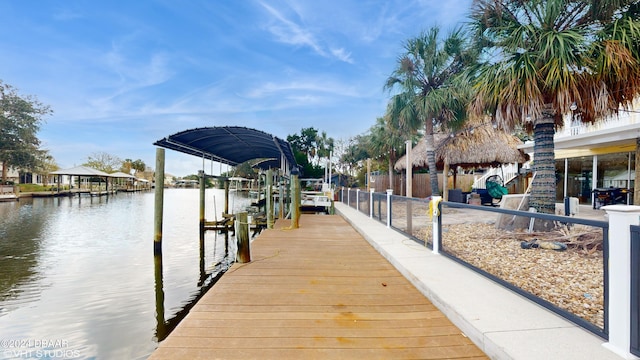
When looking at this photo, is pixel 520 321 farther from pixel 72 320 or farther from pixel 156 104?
pixel 156 104

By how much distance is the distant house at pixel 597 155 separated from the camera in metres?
10.3

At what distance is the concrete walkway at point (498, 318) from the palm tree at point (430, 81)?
821 centimetres

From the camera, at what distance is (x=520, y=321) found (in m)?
2.54

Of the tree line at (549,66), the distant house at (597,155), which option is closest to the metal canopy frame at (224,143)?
the tree line at (549,66)

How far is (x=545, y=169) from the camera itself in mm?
6652

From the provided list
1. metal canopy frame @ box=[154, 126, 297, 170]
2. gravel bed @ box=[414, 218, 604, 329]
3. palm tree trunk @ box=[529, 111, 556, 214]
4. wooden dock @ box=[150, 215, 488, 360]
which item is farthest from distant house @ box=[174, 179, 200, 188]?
gravel bed @ box=[414, 218, 604, 329]

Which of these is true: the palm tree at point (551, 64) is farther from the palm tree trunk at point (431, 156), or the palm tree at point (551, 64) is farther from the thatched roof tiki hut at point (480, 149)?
the thatched roof tiki hut at point (480, 149)

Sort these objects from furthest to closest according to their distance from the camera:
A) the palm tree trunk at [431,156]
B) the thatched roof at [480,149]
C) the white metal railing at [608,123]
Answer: the thatched roof at [480,149] < the palm tree trunk at [431,156] < the white metal railing at [608,123]

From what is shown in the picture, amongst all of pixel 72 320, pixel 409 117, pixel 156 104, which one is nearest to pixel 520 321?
pixel 72 320

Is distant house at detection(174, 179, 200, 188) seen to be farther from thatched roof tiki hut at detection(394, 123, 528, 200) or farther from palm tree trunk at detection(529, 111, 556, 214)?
palm tree trunk at detection(529, 111, 556, 214)

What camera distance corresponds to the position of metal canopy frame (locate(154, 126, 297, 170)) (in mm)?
A: 9537

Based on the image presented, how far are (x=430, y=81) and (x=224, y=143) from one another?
26.9 feet

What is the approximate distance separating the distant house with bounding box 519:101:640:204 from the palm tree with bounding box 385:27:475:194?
3633 millimetres

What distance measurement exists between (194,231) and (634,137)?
48.6 feet
